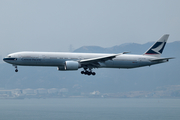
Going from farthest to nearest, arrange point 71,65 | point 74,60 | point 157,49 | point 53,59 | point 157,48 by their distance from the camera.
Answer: point 157,48 < point 157,49 < point 74,60 < point 53,59 < point 71,65

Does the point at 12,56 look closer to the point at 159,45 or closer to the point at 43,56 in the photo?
the point at 43,56

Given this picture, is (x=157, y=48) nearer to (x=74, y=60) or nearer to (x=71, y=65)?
(x=74, y=60)

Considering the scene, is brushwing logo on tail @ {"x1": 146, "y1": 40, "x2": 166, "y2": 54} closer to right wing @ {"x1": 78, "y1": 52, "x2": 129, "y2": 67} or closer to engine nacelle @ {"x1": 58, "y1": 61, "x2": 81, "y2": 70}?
right wing @ {"x1": 78, "y1": 52, "x2": 129, "y2": 67}

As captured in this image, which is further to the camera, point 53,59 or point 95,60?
point 95,60

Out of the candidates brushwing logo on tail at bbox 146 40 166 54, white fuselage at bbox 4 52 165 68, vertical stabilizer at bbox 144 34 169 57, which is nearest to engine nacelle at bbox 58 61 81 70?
white fuselage at bbox 4 52 165 68

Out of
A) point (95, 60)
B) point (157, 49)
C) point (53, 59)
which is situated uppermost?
point (53, 59)

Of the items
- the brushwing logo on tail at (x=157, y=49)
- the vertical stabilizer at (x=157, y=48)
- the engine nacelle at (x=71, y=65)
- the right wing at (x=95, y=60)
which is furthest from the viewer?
the brushwing logo on tail at (x=157, y=49)

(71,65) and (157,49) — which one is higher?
(157,49)

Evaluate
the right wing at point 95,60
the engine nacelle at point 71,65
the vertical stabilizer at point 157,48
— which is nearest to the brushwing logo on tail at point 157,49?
the vertical stabilizer at point 157,48

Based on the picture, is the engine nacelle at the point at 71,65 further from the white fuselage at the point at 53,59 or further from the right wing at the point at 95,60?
the white fuselage at the point at 53,59

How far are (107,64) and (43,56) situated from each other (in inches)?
651

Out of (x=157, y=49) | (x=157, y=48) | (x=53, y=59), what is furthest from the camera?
(x=157, y=48)

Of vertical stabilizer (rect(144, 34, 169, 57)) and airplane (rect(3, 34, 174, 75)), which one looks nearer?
airplane (rect(3, 34, 174, 75))

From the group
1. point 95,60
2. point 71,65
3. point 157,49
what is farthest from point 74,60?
point 157,49
